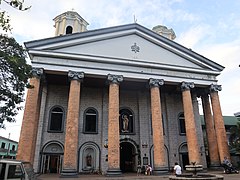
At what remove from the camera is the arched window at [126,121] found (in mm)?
21375

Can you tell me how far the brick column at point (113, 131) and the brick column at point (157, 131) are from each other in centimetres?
312

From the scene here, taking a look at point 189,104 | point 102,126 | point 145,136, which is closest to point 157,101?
point 189,104

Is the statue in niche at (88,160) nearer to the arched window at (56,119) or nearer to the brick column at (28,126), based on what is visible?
the arched window at (56,119)

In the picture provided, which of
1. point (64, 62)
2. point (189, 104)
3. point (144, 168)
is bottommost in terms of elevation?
point (144, 168)

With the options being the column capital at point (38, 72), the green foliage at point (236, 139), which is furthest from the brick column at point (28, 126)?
the green foliage at point (236, 139)

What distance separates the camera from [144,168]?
1959 centimetres

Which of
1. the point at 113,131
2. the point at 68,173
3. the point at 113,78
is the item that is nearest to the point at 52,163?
the point at 68,173

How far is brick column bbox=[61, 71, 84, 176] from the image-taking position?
15555mm

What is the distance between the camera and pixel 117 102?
59.2 feet

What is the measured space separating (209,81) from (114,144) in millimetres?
11540

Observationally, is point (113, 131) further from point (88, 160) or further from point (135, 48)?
point (135, 48)

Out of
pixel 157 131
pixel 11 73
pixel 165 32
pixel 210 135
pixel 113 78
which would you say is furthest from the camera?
pixel 165 32

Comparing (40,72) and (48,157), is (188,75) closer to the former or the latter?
(40,72)

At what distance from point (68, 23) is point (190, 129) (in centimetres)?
1805
